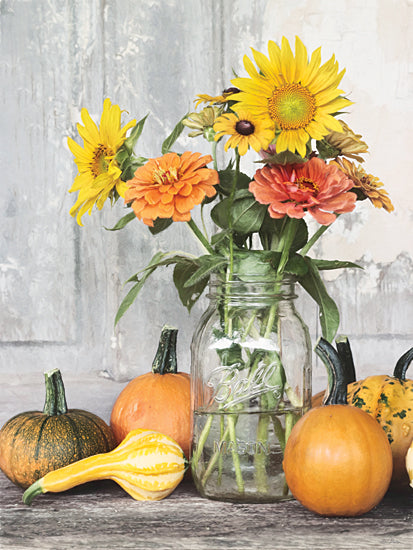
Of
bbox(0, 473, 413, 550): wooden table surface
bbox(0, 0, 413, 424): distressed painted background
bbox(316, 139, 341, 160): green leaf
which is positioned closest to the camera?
bbox(0, 473, 413, 550): wooden table surface

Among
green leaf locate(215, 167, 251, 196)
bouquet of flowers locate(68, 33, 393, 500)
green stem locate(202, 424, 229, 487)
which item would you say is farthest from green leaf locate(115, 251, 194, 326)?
green stem locate(202, 424, 229, 487)

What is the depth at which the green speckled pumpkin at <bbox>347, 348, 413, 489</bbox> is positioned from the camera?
918mm

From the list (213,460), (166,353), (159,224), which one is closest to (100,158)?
(159,224)

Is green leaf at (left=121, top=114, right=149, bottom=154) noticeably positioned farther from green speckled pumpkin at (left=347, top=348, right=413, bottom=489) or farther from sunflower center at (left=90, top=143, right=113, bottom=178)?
green speckled pumpkin at (left=347, top=348, right=413, bottom=489)

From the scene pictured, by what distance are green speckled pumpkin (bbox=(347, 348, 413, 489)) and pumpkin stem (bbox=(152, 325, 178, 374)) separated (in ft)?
0.93

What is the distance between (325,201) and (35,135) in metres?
0.64

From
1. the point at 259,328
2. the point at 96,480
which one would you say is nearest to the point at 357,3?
the point at 259,328

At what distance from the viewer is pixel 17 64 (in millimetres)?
1231

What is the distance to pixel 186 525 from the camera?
83cm

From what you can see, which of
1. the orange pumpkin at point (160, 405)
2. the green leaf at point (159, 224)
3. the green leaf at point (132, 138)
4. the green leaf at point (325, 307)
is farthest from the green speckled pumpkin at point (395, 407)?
the green leaf at point (132, 138)

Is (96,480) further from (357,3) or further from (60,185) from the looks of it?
(357,3)

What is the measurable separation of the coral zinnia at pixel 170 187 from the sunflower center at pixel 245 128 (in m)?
0.05

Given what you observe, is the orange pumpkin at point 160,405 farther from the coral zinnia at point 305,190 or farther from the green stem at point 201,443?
the coral zinnia at point 305,190

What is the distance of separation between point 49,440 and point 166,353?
223mm
